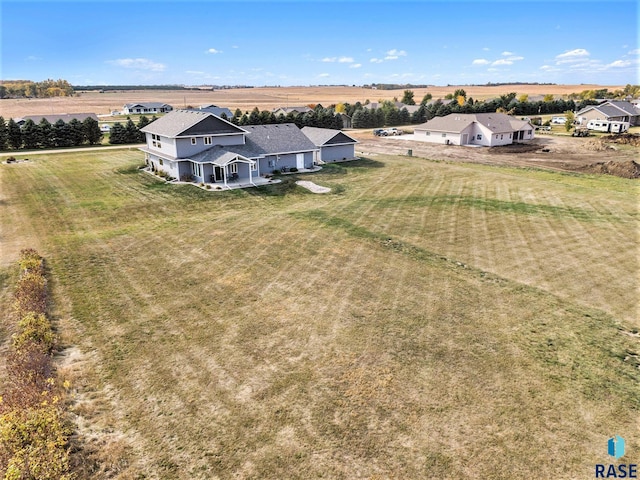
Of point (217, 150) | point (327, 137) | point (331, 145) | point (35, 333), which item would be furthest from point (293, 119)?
point (35, 333)

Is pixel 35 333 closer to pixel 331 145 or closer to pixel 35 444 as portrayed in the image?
pixel 35 444

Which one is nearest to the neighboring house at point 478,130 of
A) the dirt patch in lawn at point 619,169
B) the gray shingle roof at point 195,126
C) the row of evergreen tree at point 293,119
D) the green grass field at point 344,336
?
the row of evergreen tree at point 293,119

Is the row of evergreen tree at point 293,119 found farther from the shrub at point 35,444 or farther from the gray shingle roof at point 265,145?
the shrub at point 35,444

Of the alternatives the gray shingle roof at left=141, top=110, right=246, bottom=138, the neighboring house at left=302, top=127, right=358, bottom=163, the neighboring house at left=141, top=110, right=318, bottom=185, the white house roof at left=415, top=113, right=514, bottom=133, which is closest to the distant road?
the neighboring house at left=141, top=110, right=318, bottom=185

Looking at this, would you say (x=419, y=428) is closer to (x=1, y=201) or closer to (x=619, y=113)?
(x=1, y=201)

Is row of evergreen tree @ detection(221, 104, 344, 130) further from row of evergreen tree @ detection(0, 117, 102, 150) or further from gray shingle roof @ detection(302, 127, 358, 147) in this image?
gray shingle roof @ detection(302, 127, 358, 147)
